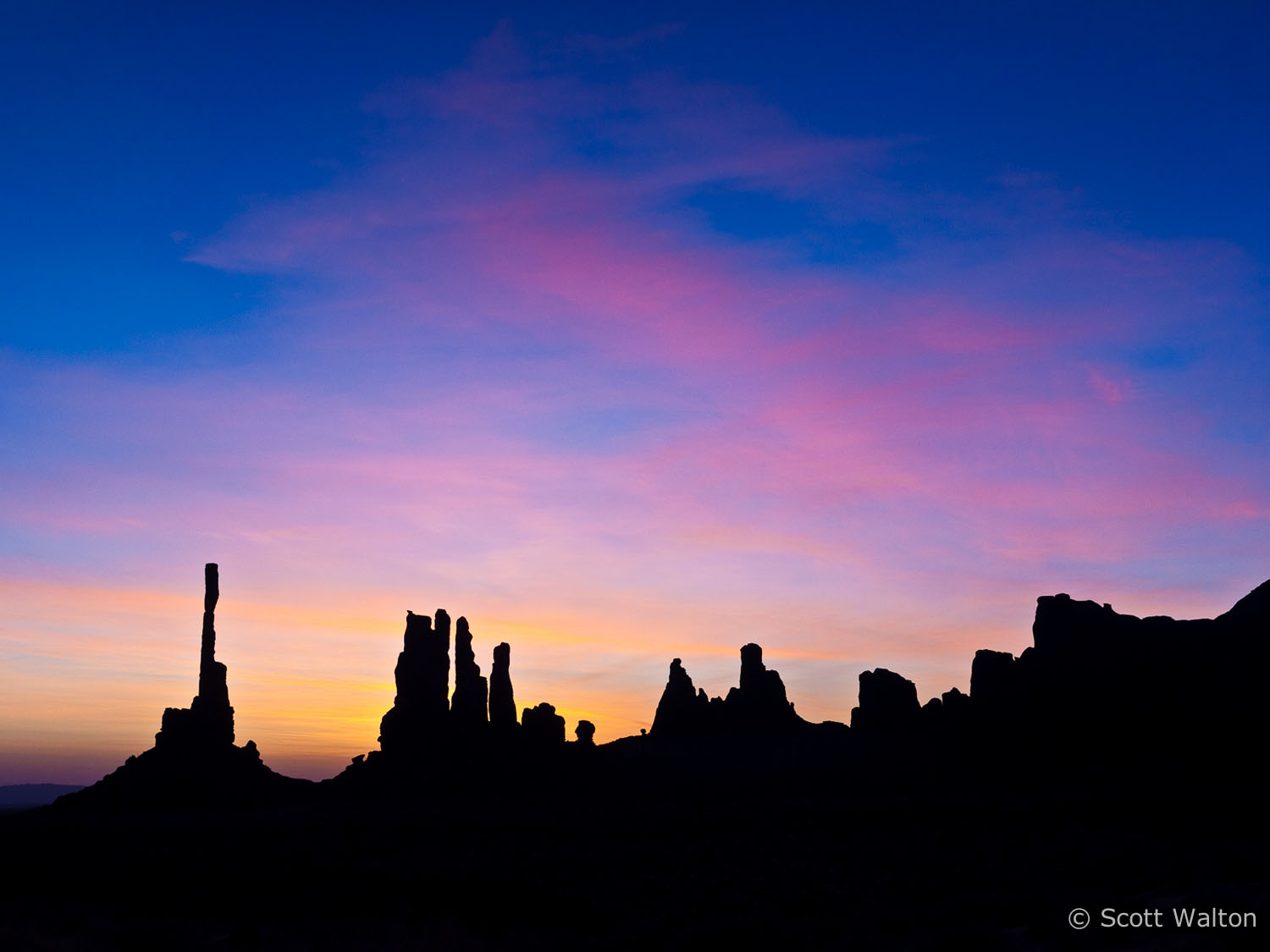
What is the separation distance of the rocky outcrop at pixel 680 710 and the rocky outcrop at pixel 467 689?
29.4 metres

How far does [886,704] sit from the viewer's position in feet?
415

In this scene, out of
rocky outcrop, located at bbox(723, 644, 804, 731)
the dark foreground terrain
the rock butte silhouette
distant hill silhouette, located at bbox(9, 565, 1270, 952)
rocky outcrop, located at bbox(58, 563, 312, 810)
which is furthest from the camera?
rocky outcrop, located at bbox(723, 644, 804, 731)

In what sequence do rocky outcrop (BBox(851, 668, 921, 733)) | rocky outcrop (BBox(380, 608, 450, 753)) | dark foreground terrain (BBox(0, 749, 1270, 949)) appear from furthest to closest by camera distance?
1. rocky outcrop (BBox(851, 668, 921, 733))
2. rocky outcrop (BBox(380, 608, 450, 753))
3. dark foreground terrain (BBox(0, 749, 1270, 949))

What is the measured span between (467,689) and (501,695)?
4706mm

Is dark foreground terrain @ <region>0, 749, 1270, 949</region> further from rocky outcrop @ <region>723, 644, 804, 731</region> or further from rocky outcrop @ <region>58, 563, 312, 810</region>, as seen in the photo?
rocky outcrop @ <region>723, 644, 804, 731</region>

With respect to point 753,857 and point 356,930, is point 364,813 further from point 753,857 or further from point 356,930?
point 356,930

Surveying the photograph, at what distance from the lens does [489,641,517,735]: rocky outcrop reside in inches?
4500

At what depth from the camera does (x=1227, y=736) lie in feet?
304

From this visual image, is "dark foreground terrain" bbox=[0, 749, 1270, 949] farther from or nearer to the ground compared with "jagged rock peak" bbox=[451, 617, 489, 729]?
nearer to the ground

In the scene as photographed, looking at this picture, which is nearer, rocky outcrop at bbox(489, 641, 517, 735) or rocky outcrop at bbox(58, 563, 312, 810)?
rocky outcrop at bbox(58, 563, 312, 810)

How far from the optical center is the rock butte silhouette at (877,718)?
94812 mm

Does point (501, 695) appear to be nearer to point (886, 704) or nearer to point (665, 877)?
point (886, 704)

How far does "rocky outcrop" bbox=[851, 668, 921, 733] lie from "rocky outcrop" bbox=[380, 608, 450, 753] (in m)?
54.6

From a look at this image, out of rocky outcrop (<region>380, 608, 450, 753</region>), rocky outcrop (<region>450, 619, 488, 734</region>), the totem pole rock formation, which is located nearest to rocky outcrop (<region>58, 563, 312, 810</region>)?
the totem pole rock formation
